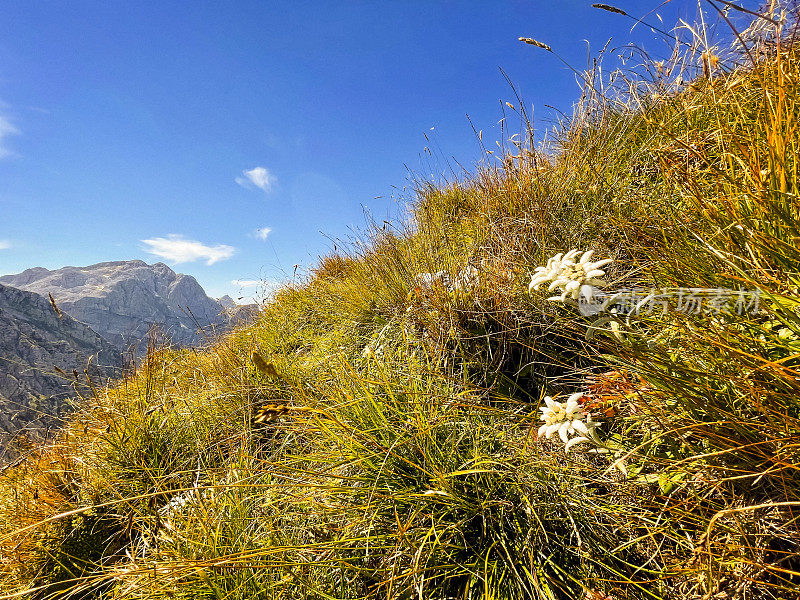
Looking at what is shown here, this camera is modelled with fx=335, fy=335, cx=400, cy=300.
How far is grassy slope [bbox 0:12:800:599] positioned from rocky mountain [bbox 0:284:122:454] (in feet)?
1.43

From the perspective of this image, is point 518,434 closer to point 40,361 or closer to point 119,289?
point 40,361

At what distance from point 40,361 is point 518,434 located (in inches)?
244

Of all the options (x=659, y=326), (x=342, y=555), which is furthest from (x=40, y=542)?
(x=659, y=326)

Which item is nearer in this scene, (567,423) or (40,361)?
(567,423)

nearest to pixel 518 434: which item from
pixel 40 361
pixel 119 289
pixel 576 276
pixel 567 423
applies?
pixel 567 423

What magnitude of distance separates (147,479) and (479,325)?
2499mm

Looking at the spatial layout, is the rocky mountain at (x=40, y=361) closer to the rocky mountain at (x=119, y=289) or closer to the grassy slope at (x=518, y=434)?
the grassy slope at (x=518, y=434)

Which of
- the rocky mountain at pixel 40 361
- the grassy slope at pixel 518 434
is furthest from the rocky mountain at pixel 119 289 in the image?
the grassy slope at pixel 518 434

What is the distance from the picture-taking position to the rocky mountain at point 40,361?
285 cm

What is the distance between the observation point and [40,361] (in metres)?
4.55

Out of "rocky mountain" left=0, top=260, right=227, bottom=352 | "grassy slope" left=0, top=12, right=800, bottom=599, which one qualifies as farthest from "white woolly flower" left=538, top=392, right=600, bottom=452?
"rocky mountain" left=0, top=260, right=227, bottom=352

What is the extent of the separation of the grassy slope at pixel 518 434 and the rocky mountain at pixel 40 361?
1.43 ft

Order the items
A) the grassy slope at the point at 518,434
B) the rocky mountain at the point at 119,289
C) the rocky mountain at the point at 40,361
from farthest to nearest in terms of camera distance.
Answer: the rocky mountain at the point at 119,289 < the rocky mountain at the point at 40,361 < the grassy slope at the point at 518,434

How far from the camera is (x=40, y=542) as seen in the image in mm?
2064
